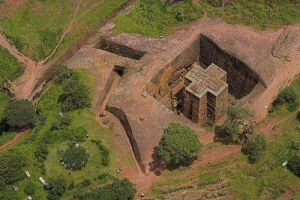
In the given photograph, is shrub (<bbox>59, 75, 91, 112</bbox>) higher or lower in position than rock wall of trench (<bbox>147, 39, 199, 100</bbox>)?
higher

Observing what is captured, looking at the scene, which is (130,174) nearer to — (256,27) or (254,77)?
(254,77)

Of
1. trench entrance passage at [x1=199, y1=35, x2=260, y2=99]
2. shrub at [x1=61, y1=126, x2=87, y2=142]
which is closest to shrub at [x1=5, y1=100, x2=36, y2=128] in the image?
shrub at [x1=61, y1=126, x2=87, y2=142]

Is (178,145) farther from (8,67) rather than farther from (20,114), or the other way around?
(8,67)

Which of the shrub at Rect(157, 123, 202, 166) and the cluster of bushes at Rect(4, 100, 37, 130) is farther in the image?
the cluster of bushes at Rect(4, 100, 37, 130)

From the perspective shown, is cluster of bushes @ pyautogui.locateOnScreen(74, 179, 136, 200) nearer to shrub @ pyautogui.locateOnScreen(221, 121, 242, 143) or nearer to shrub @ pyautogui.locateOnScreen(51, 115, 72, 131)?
shrub @ pyautogui.locateOnScreen(51, 115, 72, 131)

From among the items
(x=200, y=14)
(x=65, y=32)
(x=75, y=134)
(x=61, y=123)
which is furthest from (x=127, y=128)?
(x=65, y=32)

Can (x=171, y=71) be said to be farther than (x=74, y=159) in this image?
Yes

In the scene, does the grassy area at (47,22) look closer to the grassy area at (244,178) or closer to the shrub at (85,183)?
the shrub at (85,183)
